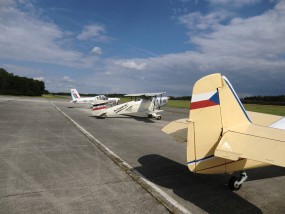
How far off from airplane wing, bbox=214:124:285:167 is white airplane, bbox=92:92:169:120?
19880 mm

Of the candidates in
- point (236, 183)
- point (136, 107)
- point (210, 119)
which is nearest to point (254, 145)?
point (210, 119)

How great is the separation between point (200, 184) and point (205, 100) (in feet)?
8.02

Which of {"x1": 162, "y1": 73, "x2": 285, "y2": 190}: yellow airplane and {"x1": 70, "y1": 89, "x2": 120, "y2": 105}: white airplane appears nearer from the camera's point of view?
{"x1": 162, "y1": 73, "x2": 285, "y2": 190}: yellow airplane

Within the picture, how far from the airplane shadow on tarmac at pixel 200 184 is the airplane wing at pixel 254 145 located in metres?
1.40

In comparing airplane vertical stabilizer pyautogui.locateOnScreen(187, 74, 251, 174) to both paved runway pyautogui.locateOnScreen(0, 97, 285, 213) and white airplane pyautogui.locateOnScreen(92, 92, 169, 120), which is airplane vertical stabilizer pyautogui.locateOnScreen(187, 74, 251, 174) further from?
white airplane pyautogui.locateOnScreen(92, 92, 169, 120)

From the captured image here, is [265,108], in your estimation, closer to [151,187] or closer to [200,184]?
[200,184]

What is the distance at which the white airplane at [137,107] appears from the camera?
24453 millimetres

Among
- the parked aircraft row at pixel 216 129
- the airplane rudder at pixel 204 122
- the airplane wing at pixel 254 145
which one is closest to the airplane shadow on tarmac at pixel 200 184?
the parked aircraft row at pixel 216 129

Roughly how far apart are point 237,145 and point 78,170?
4.81 metres

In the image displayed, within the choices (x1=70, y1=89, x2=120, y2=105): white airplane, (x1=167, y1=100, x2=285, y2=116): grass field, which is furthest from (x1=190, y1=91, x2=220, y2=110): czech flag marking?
(x1=167, y1=100, x2=285, y2=116): grass field

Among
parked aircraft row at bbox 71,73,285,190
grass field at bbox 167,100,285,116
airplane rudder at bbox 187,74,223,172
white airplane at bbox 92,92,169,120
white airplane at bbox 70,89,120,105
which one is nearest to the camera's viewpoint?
parked aircraft row at bbox 71,73,285,190

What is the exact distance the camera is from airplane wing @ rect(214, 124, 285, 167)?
4.20 m

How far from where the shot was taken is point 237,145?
4715 millimetres

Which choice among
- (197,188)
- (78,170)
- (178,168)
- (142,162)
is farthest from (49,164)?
(197,188)
